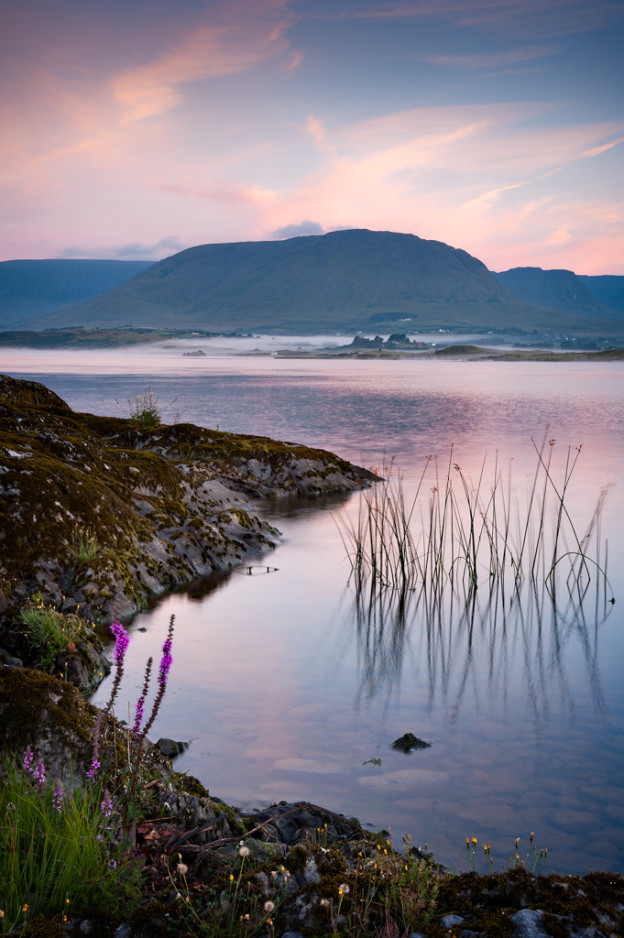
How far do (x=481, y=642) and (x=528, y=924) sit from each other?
5.75m

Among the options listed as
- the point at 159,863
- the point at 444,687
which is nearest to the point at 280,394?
the point at 444,687

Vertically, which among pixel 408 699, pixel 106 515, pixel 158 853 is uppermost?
pixel 106 515

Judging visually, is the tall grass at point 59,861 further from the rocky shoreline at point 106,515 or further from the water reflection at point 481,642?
the water reflection at point 481,642

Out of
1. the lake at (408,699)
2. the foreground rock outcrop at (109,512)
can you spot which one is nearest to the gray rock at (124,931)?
the foreground rock outcrop at (109,512)

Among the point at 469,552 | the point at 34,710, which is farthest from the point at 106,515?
the point at 469,552

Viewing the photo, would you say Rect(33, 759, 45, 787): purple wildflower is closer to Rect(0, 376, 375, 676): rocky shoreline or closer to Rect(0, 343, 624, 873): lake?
Rect(0, 376, 375, 676): rocky shoreline

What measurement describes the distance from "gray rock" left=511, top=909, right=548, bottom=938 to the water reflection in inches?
144

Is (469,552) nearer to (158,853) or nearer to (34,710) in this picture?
(34,710)

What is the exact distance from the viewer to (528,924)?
338cm

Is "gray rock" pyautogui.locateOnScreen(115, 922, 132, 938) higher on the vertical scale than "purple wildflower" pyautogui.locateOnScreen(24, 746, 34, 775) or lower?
lower

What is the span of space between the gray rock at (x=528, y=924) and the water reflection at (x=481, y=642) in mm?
3653

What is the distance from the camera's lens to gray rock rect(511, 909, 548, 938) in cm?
334

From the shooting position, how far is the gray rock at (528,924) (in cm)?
334

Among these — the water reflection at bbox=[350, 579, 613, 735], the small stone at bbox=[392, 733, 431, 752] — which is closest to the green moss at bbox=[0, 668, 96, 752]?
the small stone at bbox=[392, 733, 431, 752]
